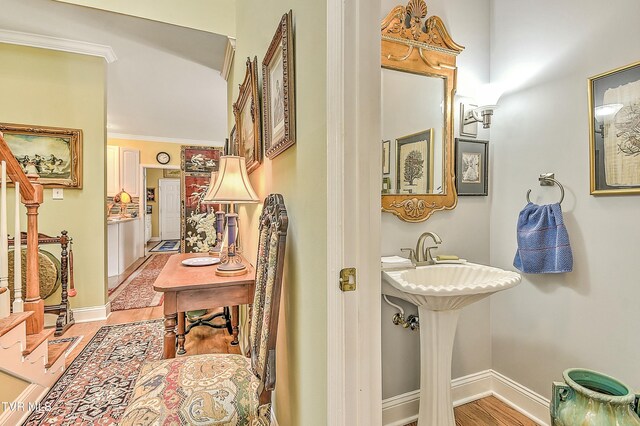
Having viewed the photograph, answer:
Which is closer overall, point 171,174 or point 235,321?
point 235,321

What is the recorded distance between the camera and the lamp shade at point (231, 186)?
1778 mm

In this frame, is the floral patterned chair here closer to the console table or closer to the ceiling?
the console table

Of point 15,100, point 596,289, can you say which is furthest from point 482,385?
point 15,100

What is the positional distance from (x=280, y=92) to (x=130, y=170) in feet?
22.7

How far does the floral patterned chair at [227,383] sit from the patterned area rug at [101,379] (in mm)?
906

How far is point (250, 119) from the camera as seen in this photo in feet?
6.89

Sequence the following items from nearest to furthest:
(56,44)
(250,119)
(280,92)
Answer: (280,92) → (250,119) → (56,44)

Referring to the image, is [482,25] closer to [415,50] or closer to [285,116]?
[415,50]

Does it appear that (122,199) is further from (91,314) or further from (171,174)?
(91,314)

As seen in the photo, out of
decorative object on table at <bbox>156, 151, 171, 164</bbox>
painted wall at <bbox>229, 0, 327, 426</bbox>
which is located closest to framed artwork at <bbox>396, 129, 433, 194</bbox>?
painted wall at <bbox>229, 0, 327, 426</bbox>

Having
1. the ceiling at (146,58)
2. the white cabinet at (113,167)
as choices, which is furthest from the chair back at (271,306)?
the white cabinet at (113,167)

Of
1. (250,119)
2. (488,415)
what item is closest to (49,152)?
(250,119)

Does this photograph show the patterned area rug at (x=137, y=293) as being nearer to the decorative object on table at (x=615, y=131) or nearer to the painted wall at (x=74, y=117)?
the painted wall at (x=74, y=117)

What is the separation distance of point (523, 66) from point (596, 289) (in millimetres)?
1244
